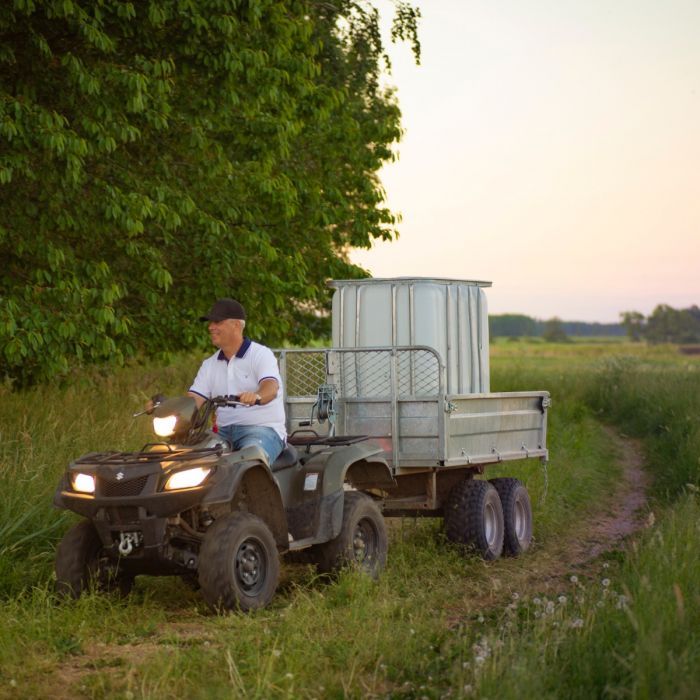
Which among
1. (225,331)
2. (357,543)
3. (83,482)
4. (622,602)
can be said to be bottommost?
(357,543)

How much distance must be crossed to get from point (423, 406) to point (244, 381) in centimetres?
202

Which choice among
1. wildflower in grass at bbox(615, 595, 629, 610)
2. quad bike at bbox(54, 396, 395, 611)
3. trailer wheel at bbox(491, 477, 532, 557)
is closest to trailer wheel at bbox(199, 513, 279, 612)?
quad bike at bbox(54, 396, 395, 611)

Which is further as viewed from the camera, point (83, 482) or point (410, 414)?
point (410, 414)

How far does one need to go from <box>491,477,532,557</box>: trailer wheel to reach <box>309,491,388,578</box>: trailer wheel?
2057mm

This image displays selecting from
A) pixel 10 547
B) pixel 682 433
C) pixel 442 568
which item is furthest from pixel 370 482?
pixel 682 433

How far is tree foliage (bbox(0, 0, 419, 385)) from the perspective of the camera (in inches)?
472

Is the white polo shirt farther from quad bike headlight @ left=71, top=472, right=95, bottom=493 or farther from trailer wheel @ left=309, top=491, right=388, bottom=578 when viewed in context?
quad bike headlight @ left=71, top=472, right=95, bottom=493

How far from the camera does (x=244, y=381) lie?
8516 mm

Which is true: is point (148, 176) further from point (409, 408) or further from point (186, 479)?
point (186, 479)

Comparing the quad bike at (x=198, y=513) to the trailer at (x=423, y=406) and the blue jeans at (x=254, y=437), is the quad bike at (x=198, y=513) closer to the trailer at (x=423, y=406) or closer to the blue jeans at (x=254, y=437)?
the blue jeans at (x=254, y=437)

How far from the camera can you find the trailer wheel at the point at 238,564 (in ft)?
24.8

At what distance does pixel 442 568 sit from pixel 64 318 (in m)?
4.49

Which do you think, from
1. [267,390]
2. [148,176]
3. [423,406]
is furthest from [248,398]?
[148,176]

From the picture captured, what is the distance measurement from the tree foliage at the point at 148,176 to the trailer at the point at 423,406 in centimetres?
245
